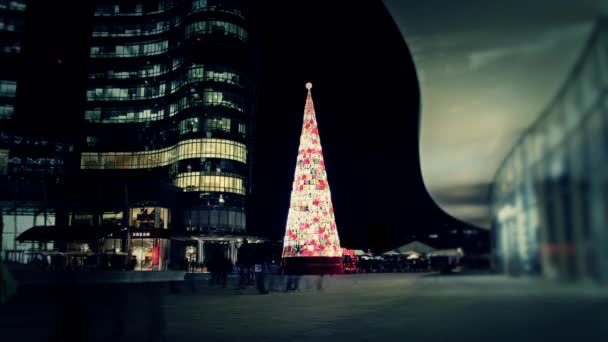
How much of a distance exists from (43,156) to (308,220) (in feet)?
182

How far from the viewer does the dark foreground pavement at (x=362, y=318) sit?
2.01 m

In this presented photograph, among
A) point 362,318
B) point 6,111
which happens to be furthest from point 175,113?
point 362,318

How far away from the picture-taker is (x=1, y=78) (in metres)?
66.9

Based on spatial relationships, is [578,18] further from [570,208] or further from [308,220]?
[308,220]

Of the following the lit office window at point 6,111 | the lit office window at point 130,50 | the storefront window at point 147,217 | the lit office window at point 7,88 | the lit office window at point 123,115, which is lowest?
the storefront window at point 147,217

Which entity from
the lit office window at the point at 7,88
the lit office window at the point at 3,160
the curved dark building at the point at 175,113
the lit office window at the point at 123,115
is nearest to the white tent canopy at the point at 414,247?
the lit office window at the point at 3,160

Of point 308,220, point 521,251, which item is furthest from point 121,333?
point 308,220

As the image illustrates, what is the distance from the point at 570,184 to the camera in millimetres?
1677

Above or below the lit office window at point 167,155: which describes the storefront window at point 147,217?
below

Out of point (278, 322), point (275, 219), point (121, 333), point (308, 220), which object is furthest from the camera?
point (275, 219)

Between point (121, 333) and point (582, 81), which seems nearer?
point (582, 81)

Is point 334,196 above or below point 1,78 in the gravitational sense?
below

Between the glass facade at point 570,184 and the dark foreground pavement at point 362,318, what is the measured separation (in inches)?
4.3

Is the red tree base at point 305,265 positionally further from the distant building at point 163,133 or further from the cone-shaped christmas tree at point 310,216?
the distant building at point 163,133
